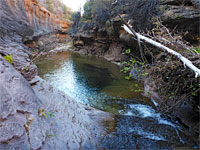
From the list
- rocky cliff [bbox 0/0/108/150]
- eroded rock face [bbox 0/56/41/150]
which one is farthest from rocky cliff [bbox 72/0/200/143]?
eroded rock face [bbox 0/56/41/150]

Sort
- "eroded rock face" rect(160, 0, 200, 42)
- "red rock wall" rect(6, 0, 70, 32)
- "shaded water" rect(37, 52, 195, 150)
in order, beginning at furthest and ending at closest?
"eroded rock face" rect(160, 0, 200, 42) < "red rock wall" rect(6, 0, 70, 32) < "shaded water" rect(37, 52, 195, 150)

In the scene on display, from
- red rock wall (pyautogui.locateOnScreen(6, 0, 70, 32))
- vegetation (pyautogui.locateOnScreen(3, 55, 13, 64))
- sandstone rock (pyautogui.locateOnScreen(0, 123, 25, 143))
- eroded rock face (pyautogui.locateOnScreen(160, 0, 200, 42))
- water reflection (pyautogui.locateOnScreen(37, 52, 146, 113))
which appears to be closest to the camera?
sandstone rock (pyautogui.locateOnScreen(0, 123, 25, 143))

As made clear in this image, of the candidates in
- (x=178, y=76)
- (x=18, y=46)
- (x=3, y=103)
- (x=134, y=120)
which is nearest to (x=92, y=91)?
(x=134, y=120)

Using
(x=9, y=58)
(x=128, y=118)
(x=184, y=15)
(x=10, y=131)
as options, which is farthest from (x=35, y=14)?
(x=10, y=131)

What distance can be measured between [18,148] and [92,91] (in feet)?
17.4

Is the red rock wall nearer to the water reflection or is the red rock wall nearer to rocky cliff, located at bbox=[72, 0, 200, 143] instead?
the water reflection

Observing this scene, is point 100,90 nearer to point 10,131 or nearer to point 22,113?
point 22,113

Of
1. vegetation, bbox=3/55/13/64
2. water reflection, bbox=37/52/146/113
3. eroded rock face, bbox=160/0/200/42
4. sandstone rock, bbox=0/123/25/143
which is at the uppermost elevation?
eroded rock face, bbox=160/0/200/42

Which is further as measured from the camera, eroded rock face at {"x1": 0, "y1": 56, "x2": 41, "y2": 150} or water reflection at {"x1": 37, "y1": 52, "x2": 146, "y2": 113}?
water reflection at {"x1": 37, "y1": 52, "x2": 146, "y2": 113}

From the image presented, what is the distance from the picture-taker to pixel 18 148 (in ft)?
5.05

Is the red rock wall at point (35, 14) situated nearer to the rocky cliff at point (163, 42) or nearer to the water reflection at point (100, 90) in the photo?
the water reflection at point (100, 90)

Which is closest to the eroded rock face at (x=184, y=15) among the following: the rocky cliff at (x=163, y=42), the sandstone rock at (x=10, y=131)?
the rocky cliff at (x=163, y=42)

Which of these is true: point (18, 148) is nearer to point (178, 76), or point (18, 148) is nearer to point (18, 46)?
point (18, 46)

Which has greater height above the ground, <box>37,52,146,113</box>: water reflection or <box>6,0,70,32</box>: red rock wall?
<box>6,0,70,32</box>: red rock wall
